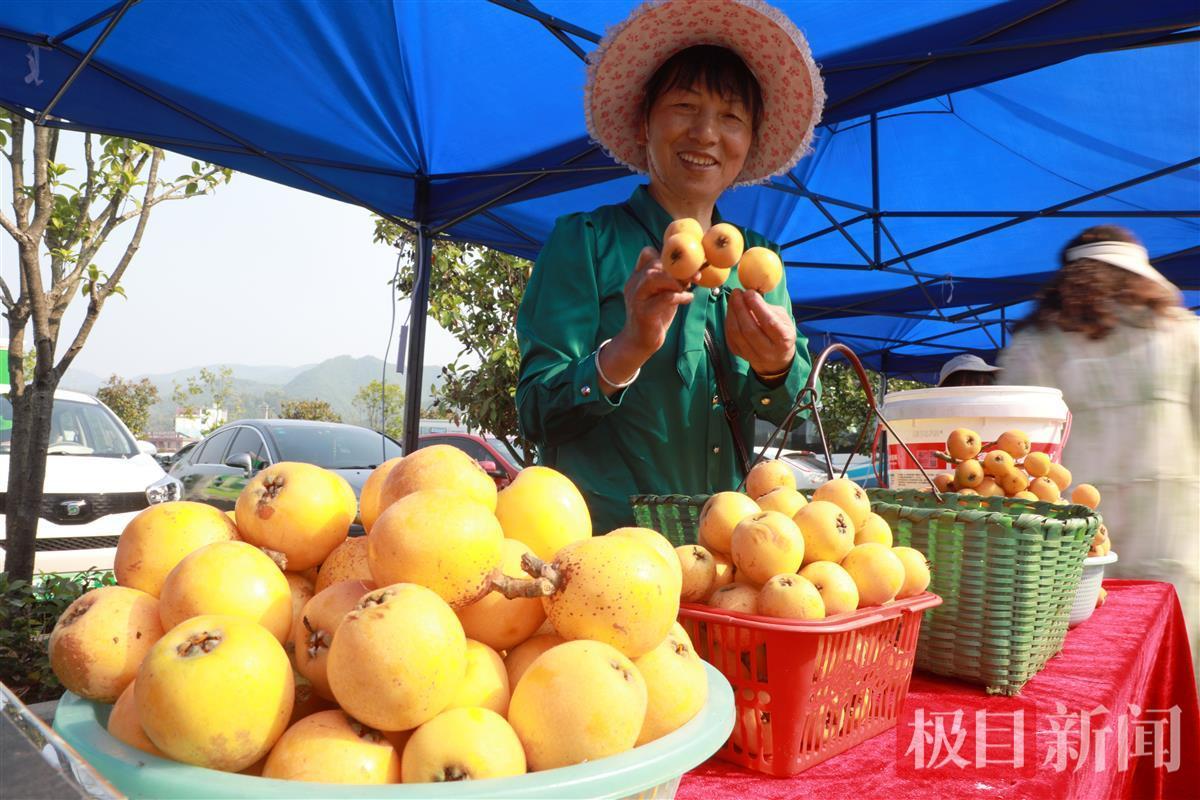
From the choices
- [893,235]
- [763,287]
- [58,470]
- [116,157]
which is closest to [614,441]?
[763,287]

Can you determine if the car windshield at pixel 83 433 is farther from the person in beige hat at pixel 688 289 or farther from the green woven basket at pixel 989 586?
the green woven basket at pixel 989 586

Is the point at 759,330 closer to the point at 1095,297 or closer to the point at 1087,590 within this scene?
the point at 1087,590

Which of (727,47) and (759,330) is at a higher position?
(727,47)

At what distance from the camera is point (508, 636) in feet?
2.91

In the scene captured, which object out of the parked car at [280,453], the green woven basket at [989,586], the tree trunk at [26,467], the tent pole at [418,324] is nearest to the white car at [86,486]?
the parked car at [280,453]

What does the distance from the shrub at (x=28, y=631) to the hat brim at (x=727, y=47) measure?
3.07 m

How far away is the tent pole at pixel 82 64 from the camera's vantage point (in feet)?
9.77

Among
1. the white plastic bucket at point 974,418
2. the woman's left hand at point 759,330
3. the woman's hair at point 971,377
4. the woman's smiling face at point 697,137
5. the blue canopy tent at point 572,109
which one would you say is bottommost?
the white plastic bucket at point 974,418

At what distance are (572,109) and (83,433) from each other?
5.61m

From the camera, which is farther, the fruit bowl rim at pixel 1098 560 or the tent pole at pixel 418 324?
the tent pole at pixel 418 324

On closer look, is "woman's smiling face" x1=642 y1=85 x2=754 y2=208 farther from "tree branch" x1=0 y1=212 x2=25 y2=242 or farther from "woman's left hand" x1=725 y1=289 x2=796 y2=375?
"tree branch" x1=0 y1=212 x2=25 y2=242

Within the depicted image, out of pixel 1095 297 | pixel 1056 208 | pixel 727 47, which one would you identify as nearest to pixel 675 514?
pixel 727 47

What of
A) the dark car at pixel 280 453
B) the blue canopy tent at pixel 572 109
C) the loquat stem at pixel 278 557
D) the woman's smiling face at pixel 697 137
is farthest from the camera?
the dark car at pixel 280 453

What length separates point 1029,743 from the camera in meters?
1.28
